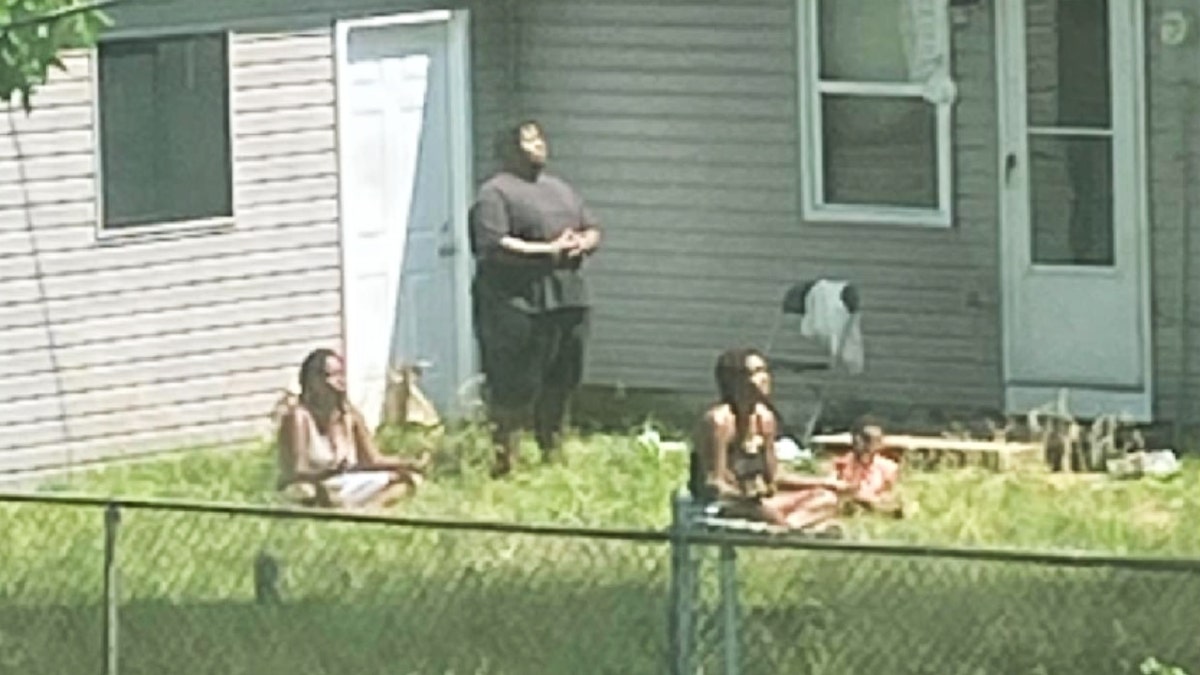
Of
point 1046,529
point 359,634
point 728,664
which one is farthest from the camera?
point 1046,529

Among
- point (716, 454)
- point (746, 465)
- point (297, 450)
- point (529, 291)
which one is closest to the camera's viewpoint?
point (716, 454)

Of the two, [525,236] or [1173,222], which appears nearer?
[525,236]

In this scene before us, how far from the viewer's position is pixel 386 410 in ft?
70.1

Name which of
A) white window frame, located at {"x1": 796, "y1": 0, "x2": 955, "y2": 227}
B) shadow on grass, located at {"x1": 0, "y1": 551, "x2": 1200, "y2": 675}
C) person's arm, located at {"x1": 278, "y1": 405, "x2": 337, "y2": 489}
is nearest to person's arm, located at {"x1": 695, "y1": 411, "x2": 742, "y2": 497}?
person's arm, located at {"x1": 278, "y1": 405, "x2": 337, "y2": 489}

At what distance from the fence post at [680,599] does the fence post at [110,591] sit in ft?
6.10

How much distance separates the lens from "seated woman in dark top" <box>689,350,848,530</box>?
16.8 metres

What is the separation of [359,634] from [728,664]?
4.56 ft

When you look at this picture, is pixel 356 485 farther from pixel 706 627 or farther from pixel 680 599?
pixel 680 599

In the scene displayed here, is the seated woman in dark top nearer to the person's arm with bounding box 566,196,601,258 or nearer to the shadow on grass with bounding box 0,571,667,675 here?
the person's arm with bounding box 566,196,601,258

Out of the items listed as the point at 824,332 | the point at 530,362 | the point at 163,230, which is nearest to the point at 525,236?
the point at 530,362

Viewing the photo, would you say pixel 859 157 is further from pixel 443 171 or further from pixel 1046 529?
pixel 1046 529

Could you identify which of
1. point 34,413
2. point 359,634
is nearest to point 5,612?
point 359,634

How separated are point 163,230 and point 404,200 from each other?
1795 mm

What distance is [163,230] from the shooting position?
20578 millimetres
